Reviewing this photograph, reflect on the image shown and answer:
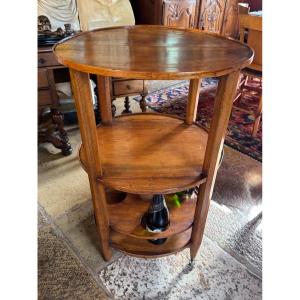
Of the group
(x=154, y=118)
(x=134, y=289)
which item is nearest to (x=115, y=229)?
(x=134, y=289)

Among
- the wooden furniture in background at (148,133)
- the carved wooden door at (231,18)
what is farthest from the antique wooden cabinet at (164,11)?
the wooden furniture in background at (148,133)

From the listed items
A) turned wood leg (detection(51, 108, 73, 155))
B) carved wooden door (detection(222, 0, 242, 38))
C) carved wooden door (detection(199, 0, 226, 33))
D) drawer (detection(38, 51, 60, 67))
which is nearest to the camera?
drawer (detection(38, 51, 60, 67))

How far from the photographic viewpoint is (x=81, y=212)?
5.02 feet

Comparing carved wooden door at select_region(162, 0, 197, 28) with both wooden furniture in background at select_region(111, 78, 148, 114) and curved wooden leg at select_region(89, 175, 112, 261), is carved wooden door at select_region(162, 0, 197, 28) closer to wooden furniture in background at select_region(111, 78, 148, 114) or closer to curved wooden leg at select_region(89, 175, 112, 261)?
wooden furniture in background at select_region(111, 78, 148, 114)

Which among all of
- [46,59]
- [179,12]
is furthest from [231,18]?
[46,59]

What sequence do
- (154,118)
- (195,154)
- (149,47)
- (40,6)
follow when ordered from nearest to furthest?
(149,47)
(195,154)
(154,118)
(40,6)

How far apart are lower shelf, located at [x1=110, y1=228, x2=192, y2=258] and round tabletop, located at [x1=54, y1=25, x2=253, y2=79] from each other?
30.0 inches

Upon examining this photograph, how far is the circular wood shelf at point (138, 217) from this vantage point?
3.63 feet

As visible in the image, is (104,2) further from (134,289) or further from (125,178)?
(134,289)

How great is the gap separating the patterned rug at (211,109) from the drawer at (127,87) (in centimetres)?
61

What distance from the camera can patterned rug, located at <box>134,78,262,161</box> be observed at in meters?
2.15

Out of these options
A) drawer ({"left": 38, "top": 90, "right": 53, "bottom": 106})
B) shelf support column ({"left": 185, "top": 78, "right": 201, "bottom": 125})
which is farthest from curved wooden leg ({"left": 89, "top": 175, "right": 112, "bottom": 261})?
drawer ({"left": 38, "top": 90, "right": 53, "bottom": 106})

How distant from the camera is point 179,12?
294 centimetres
